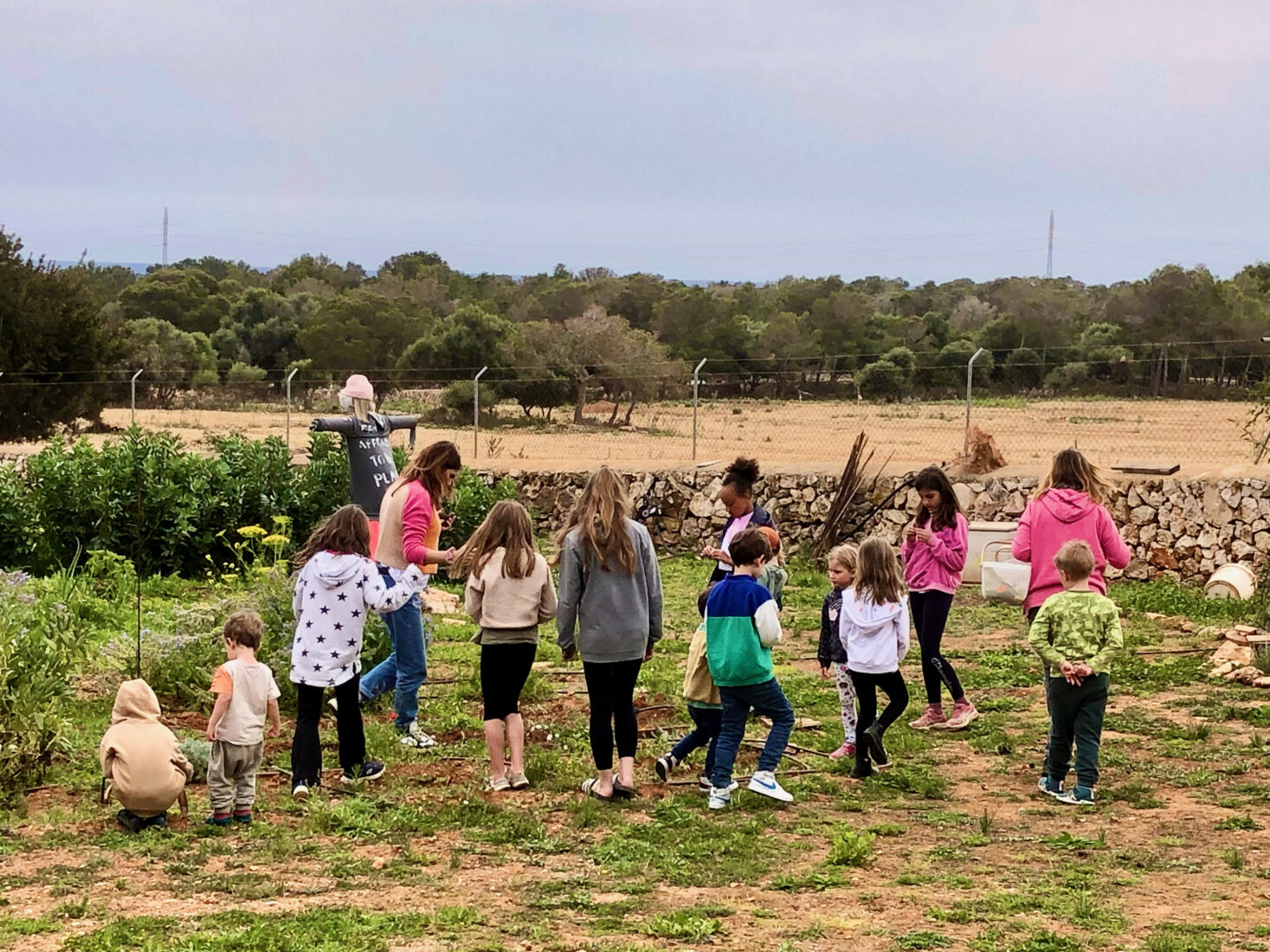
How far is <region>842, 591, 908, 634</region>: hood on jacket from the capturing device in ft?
23.8

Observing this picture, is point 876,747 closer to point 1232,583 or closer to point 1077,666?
point 1077,666

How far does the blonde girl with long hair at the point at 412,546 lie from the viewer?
7.61 metres

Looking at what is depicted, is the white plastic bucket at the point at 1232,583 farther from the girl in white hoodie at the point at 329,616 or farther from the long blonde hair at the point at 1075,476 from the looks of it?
the girl in white hoodie at the point at 329,616

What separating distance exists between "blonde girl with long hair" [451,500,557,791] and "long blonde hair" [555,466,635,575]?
0.34m

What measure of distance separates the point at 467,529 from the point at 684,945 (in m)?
10.7

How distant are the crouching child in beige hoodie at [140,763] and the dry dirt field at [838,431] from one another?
14.1m

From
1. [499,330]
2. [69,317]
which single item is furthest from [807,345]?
[69,317]

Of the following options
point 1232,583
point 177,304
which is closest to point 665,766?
point 1232,583

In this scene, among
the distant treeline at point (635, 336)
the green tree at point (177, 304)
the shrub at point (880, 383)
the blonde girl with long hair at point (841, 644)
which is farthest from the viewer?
the green tree at point (177, 304)

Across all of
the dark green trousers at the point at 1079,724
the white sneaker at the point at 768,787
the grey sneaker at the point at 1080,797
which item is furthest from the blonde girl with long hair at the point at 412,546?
the grey sneaker at the point at 1080,797

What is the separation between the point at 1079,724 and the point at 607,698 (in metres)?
2.23

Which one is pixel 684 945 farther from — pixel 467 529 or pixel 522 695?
pixel 467 529

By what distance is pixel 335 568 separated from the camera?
6.68 metres

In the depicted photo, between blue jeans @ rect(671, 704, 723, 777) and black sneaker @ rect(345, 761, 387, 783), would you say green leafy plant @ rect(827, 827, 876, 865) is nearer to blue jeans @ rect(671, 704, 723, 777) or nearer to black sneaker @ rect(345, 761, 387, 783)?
blue jeans @ rect(671, 704, 723, 777)
